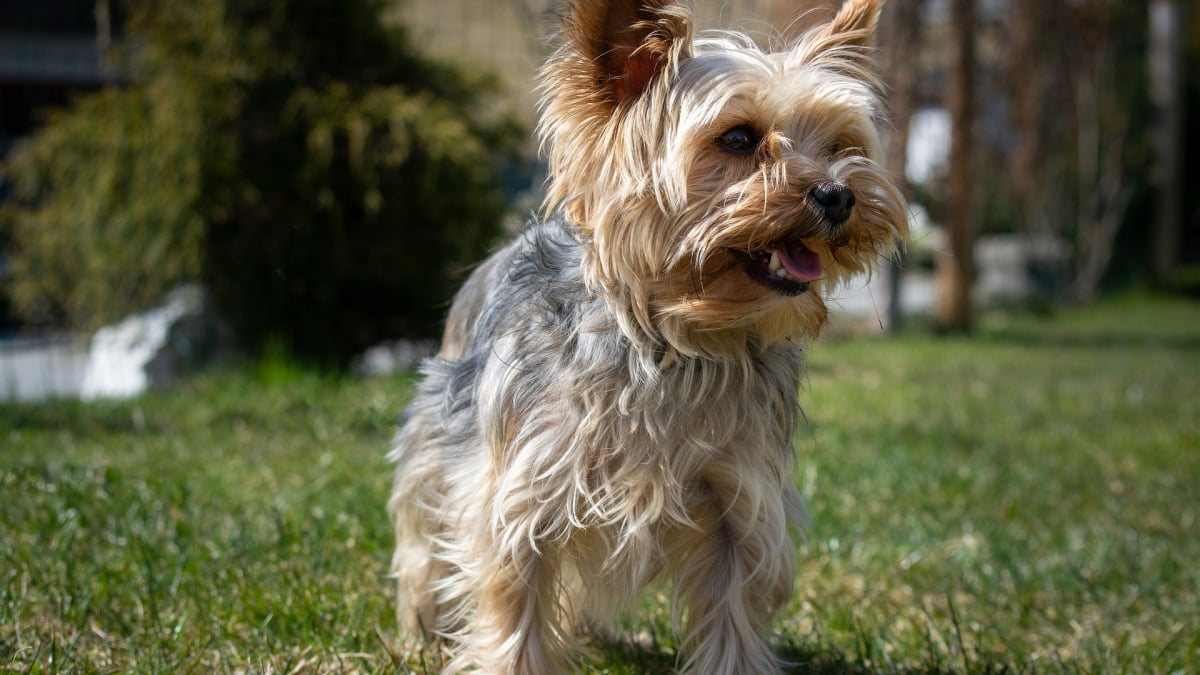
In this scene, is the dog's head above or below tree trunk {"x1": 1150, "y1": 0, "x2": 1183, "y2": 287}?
above

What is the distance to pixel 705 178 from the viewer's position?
287 centimetres

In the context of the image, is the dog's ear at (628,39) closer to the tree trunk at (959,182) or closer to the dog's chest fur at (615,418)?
the dog's chest fur at (615,418)

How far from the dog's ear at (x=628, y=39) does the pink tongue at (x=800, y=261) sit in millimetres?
557

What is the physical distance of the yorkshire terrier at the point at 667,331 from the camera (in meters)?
2.83

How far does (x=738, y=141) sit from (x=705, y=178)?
130 mm

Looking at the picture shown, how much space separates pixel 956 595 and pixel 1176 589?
843 millimetres

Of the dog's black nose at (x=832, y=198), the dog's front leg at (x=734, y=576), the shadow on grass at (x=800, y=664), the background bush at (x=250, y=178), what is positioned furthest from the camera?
the background bush at (x=250, y=178)

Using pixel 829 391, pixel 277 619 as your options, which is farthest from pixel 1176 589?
pixel 829 391

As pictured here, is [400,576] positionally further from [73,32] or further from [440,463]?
[73,32]

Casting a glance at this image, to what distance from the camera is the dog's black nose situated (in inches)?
108

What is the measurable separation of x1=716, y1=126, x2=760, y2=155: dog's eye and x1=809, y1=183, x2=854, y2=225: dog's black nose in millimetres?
224

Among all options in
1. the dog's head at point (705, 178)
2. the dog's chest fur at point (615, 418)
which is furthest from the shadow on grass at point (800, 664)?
the dog's head at point (705, 178)

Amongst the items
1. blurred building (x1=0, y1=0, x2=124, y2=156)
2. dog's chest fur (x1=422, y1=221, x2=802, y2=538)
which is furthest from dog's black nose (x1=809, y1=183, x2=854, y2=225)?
blurred building (x1=0, y1=0, x2=124, y2=156)

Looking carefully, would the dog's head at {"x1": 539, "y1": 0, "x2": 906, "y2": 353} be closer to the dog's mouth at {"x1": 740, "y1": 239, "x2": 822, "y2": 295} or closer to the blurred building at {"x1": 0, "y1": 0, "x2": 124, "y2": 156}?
the dog's mouth at {"x1": 740, "y1": 239, "x2": 822, "y2": 295}
